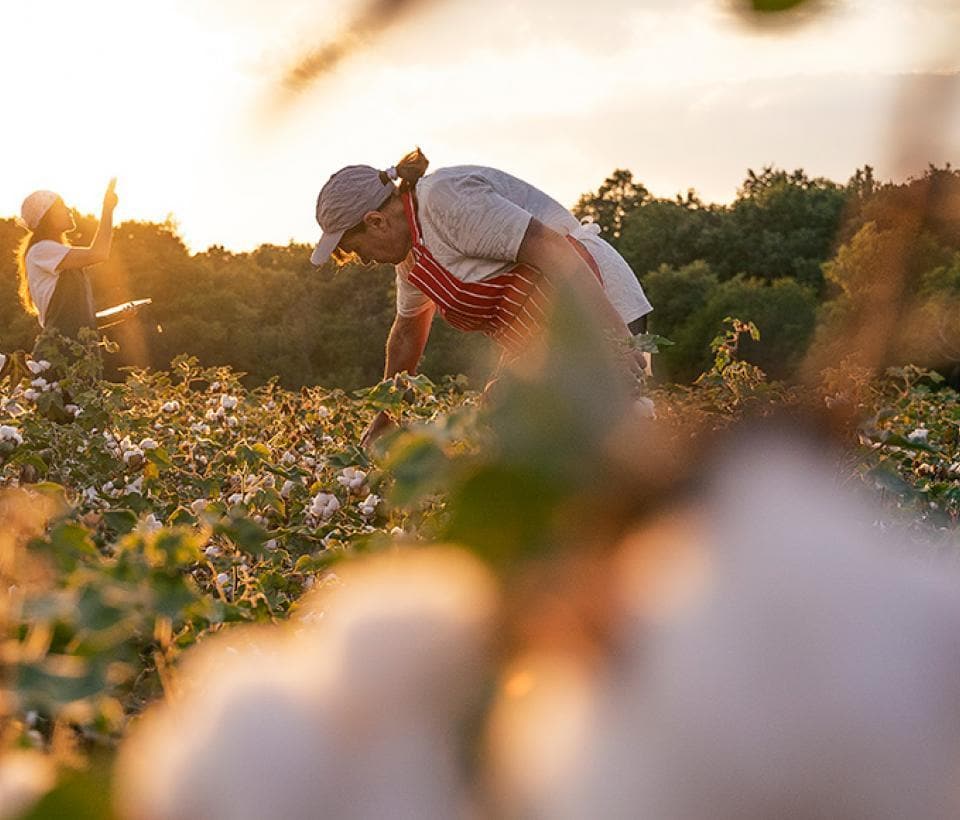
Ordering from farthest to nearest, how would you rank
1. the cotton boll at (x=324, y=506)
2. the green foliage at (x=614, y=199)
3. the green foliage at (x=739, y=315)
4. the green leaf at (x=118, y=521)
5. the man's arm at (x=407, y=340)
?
the green foliage at (x=614, y=199) → the green foliage at (x=739, y=315) → the man's arm at (x=407, y=340) → the cotton boll at (x=324, y=506) → the green leaf at (x=118, y=521)

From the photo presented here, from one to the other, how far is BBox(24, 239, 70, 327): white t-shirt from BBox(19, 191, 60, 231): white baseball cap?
0.15 meters

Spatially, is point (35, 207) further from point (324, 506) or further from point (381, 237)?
point (324, 506)

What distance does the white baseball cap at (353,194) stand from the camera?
13.1 feet

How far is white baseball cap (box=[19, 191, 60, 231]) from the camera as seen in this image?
7.12 m

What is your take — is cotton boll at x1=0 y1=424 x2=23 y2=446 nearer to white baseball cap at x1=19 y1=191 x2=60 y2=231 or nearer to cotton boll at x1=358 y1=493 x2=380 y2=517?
cotton boll at x1=358 y1=493 x2=380 y2=517

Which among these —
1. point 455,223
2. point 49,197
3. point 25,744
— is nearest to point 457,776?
point 25,744

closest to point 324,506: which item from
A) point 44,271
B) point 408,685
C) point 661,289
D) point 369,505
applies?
point 369,505

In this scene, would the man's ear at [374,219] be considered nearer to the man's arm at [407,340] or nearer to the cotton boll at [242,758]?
the man's arm at [407,340]

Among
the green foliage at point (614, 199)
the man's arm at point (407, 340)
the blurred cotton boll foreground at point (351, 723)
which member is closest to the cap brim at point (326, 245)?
the man's arm at point (407, 340)

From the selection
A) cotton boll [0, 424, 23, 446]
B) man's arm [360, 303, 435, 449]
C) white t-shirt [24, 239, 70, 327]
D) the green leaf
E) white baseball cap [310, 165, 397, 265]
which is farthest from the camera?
white t-shirt [24, 239, 70, 327]

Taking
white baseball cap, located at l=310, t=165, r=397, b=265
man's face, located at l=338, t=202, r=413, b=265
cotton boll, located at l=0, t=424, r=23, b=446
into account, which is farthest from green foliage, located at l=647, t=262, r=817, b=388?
white baseball cap, located at l=310, t=165, r=397, b=265

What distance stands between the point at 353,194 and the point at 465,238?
0.48m

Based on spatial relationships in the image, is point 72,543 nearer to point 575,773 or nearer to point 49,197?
point 575,773

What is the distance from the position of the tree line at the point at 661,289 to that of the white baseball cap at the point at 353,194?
13.4 meters
